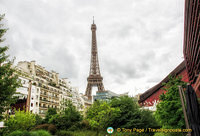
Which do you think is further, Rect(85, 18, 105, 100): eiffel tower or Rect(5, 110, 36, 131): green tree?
Rect(85, 18, 105, 100): eiffel tower

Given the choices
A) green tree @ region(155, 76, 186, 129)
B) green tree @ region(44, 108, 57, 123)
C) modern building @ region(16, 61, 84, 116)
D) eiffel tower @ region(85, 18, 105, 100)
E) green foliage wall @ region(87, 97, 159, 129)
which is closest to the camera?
green tree @ region(155, 76, 186, 129)

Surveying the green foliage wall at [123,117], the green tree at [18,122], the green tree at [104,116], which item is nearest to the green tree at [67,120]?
the green foliage wall at [123,117]

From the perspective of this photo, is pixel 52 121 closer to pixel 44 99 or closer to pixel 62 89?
pixel 44 99

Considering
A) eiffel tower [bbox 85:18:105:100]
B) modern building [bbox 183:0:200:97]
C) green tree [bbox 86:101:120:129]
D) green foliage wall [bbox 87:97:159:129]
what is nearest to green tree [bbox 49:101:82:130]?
green foliage wall [bbox 87:97:159:129]

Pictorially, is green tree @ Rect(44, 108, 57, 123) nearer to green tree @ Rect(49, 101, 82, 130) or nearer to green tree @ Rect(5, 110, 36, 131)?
green tree @ Rect(49, 101, 82, 130)

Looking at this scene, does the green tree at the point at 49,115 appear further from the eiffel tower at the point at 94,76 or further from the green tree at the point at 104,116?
the eiffel tower at the point at 94,76

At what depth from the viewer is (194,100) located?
22.4ft

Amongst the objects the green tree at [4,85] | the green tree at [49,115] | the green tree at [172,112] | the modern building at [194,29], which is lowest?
the green tree at [49,115]

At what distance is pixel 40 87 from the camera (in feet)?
137

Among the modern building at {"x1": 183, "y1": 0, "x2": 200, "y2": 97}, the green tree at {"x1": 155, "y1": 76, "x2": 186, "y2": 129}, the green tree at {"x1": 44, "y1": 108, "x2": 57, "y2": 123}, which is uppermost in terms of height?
the modern building at {"x1": 183, "y1": 0, "x2": 200, "y2": 97}

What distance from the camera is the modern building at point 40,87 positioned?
3784 cm

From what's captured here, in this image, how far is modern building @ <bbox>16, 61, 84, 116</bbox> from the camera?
124 feet

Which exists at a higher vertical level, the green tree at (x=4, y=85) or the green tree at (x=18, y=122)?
the green tree at (x=4, y=85)

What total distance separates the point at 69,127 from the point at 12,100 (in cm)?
1357
